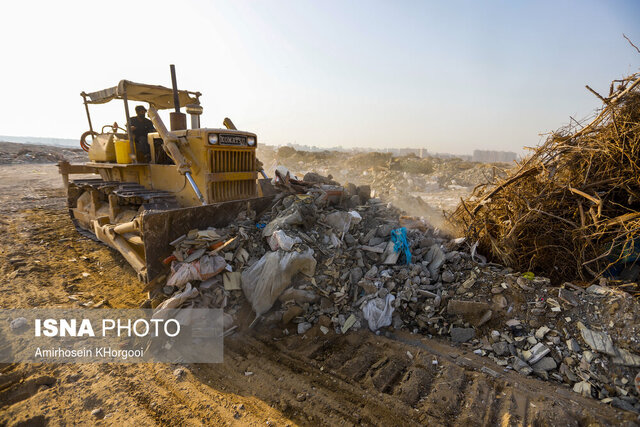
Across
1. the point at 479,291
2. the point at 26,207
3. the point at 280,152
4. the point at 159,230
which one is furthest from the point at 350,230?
the point at 280,152

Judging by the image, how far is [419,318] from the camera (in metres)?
3.71

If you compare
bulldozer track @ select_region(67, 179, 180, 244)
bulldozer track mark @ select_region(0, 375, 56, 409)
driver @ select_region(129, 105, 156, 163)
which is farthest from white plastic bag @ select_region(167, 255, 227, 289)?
driver @ select_region(129, 105, 156, 163)

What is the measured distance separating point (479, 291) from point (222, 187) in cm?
405

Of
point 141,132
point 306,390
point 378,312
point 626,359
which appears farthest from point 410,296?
point 141,132

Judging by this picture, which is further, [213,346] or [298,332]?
[298,332]

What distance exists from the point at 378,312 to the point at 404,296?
43 centimetres

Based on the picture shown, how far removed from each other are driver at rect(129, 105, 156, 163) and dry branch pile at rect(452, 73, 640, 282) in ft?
20.1

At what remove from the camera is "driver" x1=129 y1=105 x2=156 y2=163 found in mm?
5691

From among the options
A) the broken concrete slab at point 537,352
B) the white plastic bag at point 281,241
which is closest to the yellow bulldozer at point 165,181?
the white plastic bag at point 281,241

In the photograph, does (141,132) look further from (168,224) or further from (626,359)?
(626,359)

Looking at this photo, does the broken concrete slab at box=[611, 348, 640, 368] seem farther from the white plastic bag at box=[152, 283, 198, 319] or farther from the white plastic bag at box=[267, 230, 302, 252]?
the white plastic bag at box=[152, 283, 198, 319]

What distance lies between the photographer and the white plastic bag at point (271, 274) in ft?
12.1

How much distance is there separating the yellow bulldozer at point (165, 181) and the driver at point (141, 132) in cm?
2

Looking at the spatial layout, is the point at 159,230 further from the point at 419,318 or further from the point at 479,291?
the point at 479,291
